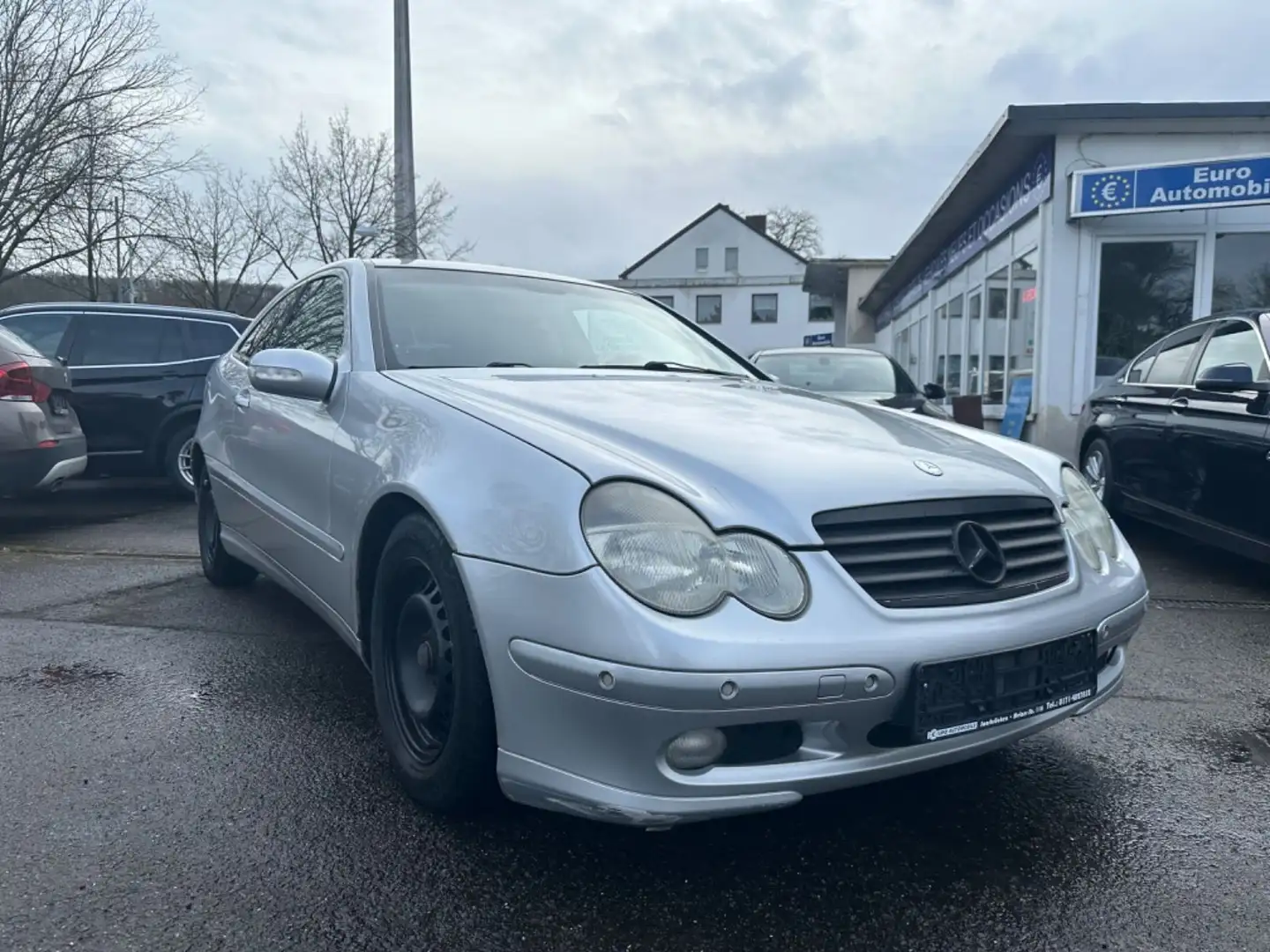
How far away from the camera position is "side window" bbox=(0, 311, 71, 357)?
826 cm

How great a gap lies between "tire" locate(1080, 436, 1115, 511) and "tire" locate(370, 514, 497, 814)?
5.30 metres

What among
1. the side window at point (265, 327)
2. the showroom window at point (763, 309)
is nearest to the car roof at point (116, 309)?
the side window at point (265, 327)

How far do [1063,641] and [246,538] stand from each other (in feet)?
10.3

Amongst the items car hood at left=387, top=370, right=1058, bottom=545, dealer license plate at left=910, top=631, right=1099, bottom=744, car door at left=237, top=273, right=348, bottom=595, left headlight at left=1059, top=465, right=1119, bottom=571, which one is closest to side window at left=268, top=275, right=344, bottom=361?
car door at left=237, top=273, right=348, bottom=595

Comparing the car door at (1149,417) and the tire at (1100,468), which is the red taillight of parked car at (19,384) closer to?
the tire at (1100,468)

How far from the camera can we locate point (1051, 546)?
2428 mm

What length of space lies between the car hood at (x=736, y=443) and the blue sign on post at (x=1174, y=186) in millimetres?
8286

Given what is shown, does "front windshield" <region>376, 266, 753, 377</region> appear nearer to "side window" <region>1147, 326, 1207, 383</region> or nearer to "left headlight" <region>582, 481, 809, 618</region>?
"left headlight" <region>582, 481, 809, 618</region>

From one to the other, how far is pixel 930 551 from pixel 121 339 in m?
8.04

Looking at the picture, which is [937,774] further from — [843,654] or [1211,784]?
[843,654]

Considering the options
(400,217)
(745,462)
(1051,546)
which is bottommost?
(1051,546)

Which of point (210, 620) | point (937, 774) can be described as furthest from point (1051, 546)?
point (210, 620)

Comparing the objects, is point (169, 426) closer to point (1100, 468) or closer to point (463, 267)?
point (463, 267)

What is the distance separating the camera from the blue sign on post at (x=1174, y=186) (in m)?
9.62
